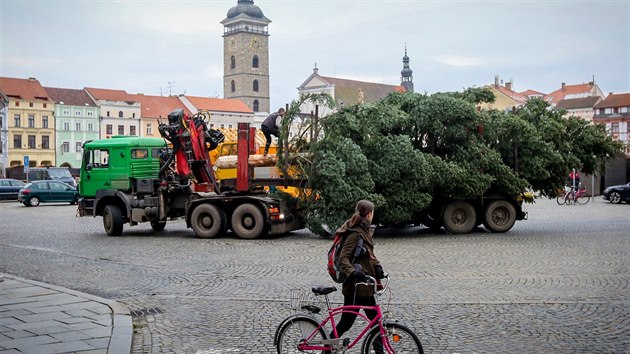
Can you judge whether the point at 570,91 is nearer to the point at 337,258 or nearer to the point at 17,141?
the point at 17,141

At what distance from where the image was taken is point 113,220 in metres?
21.5

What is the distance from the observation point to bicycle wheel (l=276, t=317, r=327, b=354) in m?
7.07

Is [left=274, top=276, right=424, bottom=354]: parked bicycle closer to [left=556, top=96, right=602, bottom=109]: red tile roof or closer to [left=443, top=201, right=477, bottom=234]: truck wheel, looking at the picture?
[left=443, top=201, right=477, bottom=234]: truck wheel

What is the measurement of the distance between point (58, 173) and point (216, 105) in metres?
67.3

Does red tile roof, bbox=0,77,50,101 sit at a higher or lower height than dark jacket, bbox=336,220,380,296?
higher

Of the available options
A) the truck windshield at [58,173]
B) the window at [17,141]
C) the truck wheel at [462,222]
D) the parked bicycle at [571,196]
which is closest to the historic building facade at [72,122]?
the window at [17,141]

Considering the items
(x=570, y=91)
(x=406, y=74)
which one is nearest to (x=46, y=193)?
(x=570, y=91)

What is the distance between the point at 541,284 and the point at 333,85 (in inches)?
4199

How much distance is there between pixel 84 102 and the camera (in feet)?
328

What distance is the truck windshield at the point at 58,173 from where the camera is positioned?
53.6 meters

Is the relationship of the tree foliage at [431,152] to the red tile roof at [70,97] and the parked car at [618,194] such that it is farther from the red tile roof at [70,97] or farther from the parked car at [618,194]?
the red tile roof at [70,97]

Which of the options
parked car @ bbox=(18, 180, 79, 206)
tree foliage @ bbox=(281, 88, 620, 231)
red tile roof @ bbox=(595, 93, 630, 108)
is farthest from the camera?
red tile roof @ bbox=(595, 93, 630, 108)

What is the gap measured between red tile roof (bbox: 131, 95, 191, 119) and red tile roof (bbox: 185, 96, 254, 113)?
3.16 metres

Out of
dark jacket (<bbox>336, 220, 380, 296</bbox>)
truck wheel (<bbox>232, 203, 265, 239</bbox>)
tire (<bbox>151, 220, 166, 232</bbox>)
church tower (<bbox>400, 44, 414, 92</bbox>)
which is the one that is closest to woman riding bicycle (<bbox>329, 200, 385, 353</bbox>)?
dark jacket (<bbox>336, 220, 380, 296</bbox>)
